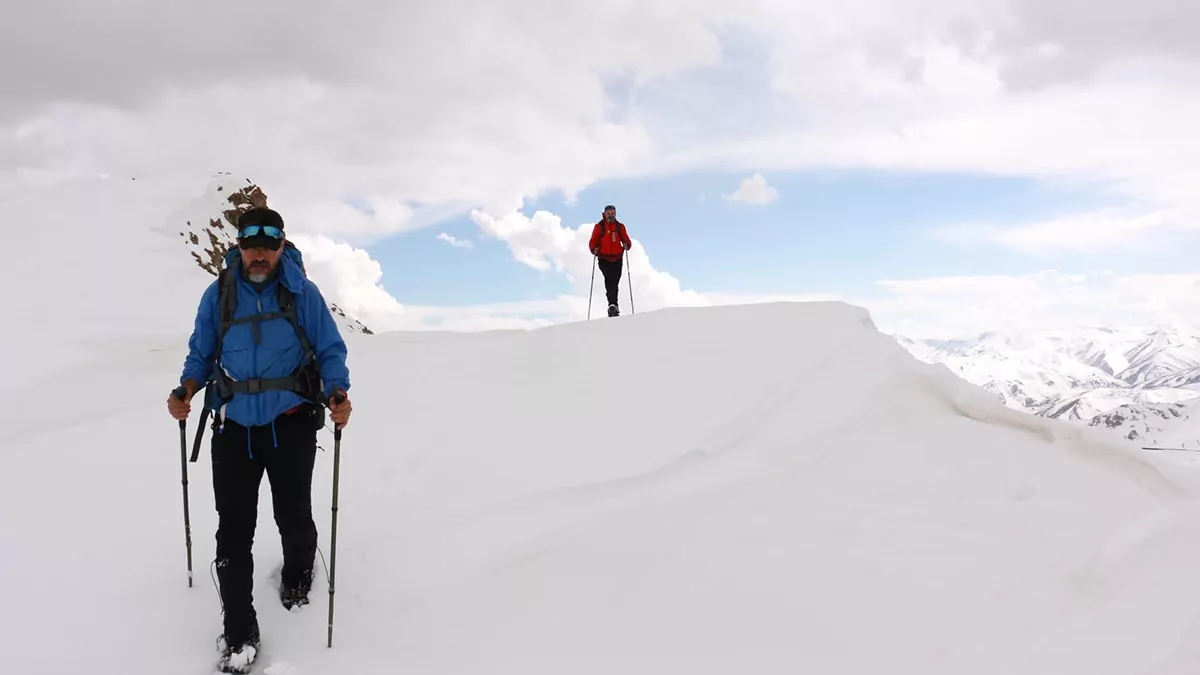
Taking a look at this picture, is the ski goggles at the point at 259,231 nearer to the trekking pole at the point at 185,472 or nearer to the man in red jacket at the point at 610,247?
the trekking pole at the point at 185,472

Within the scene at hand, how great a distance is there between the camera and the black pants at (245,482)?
14.8ft

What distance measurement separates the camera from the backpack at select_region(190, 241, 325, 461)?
4539 mm

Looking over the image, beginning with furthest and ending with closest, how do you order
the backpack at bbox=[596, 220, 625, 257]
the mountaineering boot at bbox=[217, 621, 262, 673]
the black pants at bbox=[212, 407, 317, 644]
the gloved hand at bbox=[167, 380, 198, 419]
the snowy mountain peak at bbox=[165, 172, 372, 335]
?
the snowy mountain peak at bbox=[165, 172, 372, 335], the backpack at bbox=[596, 220, 625, 257], the gloved hand at bbox=[167, 380, 198, 419], the black pants at bbox=[212, 407, 317, 644], the mountaineering boot at bbox=[217, 621, 262, 673]

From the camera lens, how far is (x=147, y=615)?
4953 millimetres

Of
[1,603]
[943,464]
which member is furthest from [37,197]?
[943,464]

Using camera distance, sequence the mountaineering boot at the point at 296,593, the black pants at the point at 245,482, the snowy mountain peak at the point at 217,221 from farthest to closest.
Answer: the snowy mountain peak at the point at 217,221 < the mountaineering boot at the point at 296,593 < the black pants at the point at 245,482

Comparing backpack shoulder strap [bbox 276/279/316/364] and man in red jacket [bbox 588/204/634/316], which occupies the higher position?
man in red jacket [bbox 588/204/634/316]

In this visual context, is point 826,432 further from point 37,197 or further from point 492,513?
point 37,197

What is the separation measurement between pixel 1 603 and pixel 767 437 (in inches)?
257

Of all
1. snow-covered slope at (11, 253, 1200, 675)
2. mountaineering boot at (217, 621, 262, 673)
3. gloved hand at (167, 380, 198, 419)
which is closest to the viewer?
mountaineering boot at (217, 621, 262, 673)

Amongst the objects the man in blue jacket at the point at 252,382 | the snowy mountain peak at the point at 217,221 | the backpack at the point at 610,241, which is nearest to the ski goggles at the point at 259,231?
the man in blue jacket at the point at 252,382

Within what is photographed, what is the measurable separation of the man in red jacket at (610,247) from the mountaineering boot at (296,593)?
11.2 m

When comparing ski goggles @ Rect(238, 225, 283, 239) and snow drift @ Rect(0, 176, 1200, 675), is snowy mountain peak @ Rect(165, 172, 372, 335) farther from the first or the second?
ski goggles @ Rect(238, 225, 283, 239)

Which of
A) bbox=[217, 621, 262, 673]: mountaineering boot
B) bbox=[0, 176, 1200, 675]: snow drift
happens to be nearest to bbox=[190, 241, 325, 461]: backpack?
bbox=[217, 621, 262, 673]: mountaineering boot
